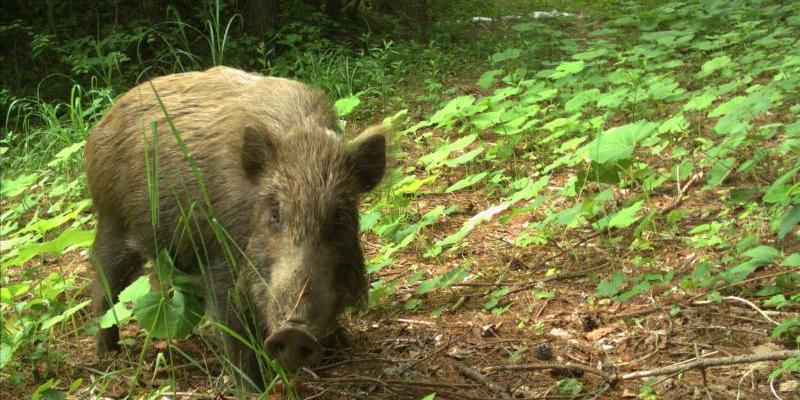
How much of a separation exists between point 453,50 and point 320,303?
758cm

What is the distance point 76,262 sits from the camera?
18.7ft

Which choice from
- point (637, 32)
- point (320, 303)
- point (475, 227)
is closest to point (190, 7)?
point (637, 32)

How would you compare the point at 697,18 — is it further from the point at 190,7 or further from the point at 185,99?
the point at 185,99

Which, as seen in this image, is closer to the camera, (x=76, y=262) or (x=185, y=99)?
(x=185, y=99)

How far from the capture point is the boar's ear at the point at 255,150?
143 inches

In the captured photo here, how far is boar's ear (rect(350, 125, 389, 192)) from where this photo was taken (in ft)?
12.3

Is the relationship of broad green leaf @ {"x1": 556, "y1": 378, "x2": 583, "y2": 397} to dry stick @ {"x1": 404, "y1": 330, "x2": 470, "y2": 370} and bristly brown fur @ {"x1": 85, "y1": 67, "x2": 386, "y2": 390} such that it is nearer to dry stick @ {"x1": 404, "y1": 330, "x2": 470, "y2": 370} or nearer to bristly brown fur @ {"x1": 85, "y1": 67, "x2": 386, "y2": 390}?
dry stick @ {"x1": 404, "y1": 330, "x2": 470, "y2": 370}

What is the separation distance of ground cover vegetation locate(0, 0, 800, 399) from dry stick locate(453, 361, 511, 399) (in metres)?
0.01

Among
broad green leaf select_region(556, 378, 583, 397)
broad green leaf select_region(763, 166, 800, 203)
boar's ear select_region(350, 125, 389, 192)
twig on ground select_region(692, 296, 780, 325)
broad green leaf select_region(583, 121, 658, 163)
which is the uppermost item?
boar's ear select_region(350, 125, 389, 192)

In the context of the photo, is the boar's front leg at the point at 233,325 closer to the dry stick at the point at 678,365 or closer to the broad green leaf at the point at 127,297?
the broad green leaf at the point at 127,297

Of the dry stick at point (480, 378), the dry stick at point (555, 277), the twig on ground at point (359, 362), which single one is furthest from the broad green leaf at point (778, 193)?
the twig on ground at point (359, 362)

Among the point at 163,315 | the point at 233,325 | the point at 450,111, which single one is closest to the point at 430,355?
the point at 233,325

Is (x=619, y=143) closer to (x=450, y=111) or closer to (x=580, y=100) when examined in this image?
(x=580, y=100)

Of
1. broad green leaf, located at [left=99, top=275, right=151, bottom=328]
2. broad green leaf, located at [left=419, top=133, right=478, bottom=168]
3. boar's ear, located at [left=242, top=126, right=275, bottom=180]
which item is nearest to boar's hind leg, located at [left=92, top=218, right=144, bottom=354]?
broad green leaf, located at [left=99, top=275, right=151, bottom=328]
